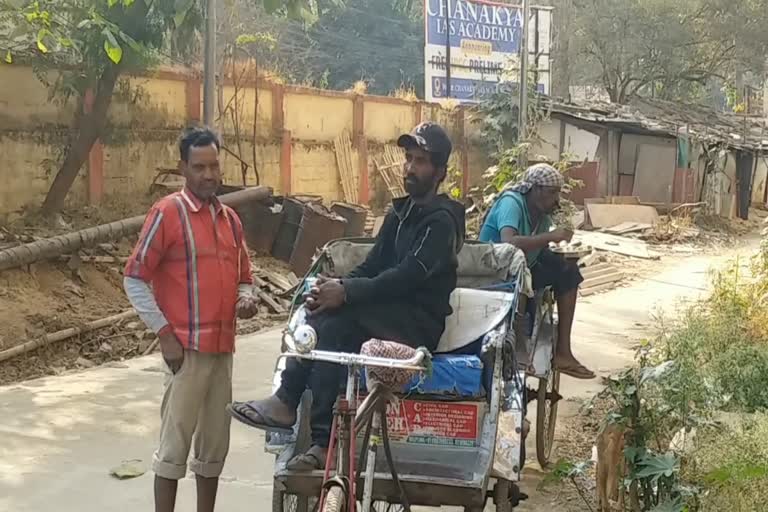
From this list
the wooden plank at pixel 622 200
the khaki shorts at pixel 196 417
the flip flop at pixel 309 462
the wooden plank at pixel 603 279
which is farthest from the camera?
the wooden plank at pixel 622 200

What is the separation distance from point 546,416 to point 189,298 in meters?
3.28

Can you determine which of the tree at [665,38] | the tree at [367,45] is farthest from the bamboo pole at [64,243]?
the tree at [665,38]

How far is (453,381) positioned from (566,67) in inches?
1266

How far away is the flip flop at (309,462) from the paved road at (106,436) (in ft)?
4.90

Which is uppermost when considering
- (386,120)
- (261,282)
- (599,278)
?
(386,120)

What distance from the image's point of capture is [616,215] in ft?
78.3

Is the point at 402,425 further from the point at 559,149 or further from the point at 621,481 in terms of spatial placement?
the point at 559,149

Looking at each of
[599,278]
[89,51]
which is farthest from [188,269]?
[599,278]

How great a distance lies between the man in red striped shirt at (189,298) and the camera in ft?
12.9

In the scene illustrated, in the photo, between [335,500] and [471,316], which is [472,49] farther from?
[335,500]

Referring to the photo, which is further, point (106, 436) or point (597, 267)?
point (597, 267)

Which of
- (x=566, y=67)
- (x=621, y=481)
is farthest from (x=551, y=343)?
(x=566, y=67)

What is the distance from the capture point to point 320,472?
3641 mm

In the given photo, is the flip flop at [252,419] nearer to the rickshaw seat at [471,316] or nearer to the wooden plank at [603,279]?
the rickshaw seat at [471,316]
